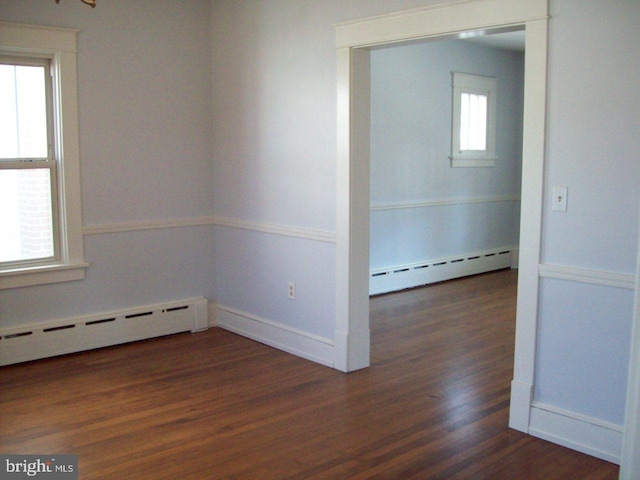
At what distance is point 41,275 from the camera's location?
14.8 feet

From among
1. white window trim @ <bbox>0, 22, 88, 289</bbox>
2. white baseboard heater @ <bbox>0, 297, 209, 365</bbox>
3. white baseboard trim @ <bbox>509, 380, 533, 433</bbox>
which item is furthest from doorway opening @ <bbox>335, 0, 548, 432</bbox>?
white window trim @ <bbox>0, 22, 88, 289</bbox>

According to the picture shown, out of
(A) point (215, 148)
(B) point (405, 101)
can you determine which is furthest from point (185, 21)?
(B) point (405, 101)

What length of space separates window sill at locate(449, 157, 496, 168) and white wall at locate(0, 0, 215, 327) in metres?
3.13

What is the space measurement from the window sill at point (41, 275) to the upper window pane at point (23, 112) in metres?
0.76

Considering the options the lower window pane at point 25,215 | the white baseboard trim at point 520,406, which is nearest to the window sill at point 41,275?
the lower window pane at point 25,215

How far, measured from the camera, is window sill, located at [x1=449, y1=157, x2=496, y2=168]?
736 cm

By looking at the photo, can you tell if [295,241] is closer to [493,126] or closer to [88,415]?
[88,415]

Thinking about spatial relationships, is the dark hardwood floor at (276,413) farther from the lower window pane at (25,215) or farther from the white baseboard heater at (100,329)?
the lower window pane at (25,215)

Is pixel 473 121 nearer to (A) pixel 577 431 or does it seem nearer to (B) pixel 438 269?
(B) pixel 438 269

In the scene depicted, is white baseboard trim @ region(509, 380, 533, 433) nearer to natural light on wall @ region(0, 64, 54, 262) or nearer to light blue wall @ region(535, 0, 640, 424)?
A: light blue wall @ region(535, 0, 640, 424)

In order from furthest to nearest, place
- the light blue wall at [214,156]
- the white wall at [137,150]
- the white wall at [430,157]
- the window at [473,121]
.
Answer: the window at [473,121] → the white wall at [430,157] → the white wall at [137,150] → the light blue wall at [214,156]

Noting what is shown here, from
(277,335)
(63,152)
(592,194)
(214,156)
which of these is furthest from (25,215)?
(592,194)

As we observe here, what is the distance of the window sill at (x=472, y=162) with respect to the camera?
7.36m

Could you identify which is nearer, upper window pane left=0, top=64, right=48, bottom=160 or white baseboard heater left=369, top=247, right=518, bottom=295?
upper window pane left=0, top=64, right=48, bottom=160
